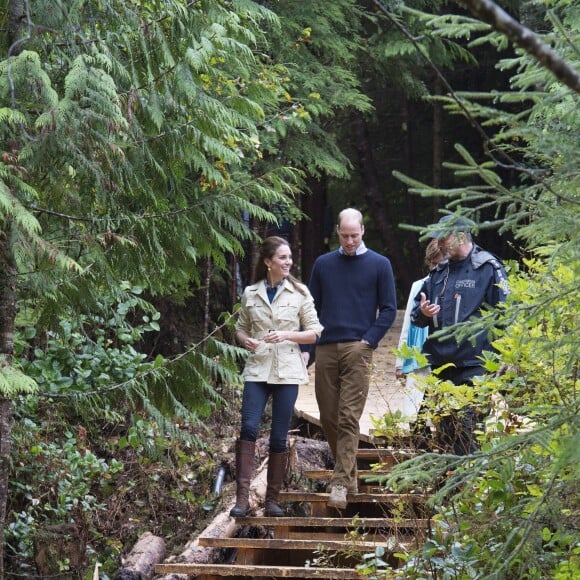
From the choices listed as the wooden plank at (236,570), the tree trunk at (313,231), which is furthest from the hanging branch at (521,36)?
the tree trunk at (313,231)

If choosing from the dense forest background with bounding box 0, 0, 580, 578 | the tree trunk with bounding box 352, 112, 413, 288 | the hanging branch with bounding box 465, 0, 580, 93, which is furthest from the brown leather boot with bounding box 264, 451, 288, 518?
the tree trunk with bounding box 352, 112, 413, 288

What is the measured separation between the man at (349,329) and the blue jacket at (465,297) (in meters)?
0.63

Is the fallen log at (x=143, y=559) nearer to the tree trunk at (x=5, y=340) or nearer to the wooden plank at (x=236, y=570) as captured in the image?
the wooden plank at (x=236, y=570)

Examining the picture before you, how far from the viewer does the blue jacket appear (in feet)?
22.7

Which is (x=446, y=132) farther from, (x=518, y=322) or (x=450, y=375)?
(x=518, y=322)

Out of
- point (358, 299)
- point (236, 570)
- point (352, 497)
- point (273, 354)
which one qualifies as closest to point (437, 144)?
point (358, 299)

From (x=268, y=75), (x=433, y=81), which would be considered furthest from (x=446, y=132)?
(x=268, y=75)

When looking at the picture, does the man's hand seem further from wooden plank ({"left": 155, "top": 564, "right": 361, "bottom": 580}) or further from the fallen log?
the fallen log

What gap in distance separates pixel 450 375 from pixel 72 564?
389 cm

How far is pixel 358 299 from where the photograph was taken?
774 centimetres

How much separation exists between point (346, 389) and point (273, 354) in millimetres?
700

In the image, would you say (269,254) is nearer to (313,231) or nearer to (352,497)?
(352,497)

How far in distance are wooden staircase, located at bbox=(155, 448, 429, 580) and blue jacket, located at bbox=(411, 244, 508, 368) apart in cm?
89

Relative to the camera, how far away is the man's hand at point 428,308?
7.02 meters
